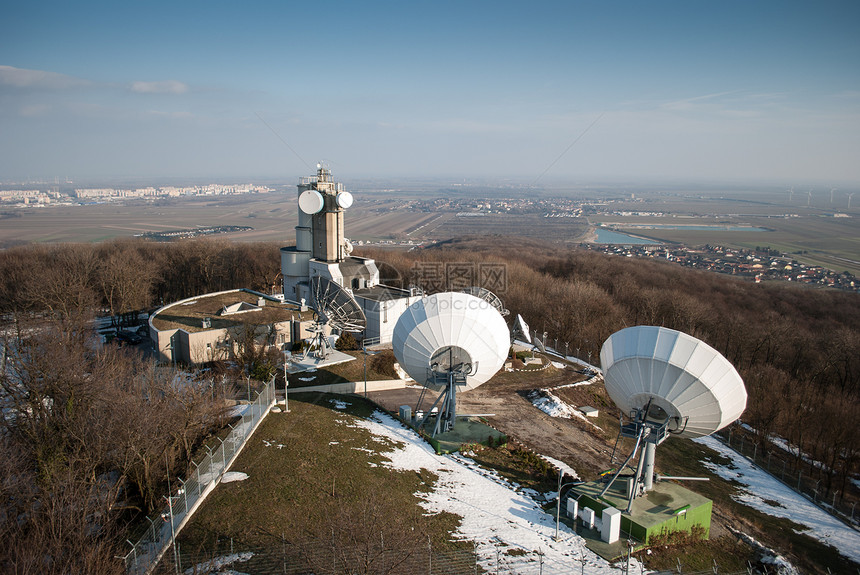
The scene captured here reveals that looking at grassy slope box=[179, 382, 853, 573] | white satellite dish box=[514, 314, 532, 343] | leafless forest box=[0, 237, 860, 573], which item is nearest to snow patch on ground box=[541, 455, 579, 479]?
grassy slope box=[179, 382, 853, 573]

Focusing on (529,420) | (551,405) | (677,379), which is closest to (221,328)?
(529,420)

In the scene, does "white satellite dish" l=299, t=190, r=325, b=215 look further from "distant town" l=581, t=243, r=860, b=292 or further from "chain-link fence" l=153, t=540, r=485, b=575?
"distant town" l=581, t=243, r=860, b=292

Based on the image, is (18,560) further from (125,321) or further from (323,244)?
(125,321)

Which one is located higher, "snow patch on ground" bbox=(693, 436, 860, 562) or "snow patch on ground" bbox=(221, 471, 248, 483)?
"snow patch on ground" bbox=(221, 471, 248, 483)

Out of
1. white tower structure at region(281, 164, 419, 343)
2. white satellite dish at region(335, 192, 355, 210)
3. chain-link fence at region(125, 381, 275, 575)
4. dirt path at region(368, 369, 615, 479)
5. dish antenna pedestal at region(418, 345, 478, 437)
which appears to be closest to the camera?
chain-link fence at region(125, 381, 275, 575)

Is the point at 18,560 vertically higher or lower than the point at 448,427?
higher

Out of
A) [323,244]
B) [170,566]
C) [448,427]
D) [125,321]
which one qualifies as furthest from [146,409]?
[125,321]

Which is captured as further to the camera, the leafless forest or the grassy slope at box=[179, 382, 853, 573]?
the grassy slope at box=[179, 382, 853, 573]
